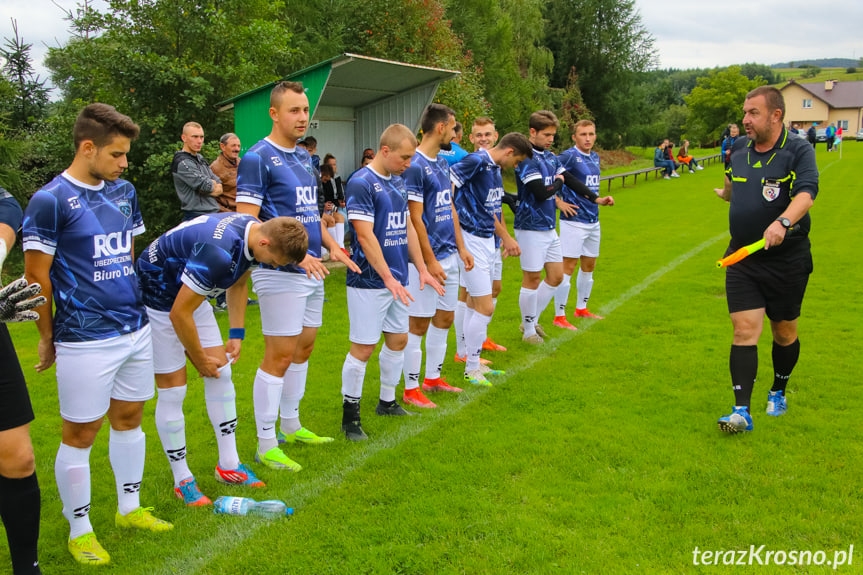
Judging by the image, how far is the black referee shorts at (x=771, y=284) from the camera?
4.52 m

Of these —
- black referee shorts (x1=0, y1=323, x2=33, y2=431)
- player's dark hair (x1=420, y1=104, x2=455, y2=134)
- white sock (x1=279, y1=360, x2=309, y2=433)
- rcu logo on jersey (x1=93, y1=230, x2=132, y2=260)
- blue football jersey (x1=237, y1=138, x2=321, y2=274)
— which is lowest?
white sock (x1=279, y1=360, x2=309, y2=433)

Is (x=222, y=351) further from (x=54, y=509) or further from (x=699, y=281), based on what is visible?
(x=699, y=281)

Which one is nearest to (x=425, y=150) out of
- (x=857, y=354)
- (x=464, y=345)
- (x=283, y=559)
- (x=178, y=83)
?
(x=464, y=345)

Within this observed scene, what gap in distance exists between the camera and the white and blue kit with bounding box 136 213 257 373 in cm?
315

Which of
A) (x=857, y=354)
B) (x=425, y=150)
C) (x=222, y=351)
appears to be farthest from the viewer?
(x=857, y=354)

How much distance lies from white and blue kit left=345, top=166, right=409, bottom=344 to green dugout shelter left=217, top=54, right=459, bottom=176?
200 inches

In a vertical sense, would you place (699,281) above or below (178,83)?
below

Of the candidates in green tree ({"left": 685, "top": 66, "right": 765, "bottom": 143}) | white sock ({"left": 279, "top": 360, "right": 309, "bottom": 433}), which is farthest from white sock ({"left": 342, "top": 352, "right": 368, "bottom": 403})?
green tree ({"left": 685, "top": 66, "right": 765, "bottom": 143})

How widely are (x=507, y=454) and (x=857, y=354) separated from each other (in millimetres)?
4300

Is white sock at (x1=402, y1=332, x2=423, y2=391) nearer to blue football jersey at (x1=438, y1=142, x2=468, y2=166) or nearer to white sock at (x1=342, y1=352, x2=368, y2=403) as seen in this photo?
white sock at (x1=342, y1=352, x2=368, y2=403)

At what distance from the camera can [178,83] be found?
35.2 ft

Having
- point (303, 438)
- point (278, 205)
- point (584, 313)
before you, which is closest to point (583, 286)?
point (584, 313)

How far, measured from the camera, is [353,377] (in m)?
4.58

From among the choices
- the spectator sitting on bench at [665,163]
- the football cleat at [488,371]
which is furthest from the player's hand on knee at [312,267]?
the spectator sitting on bench at [665,163]
